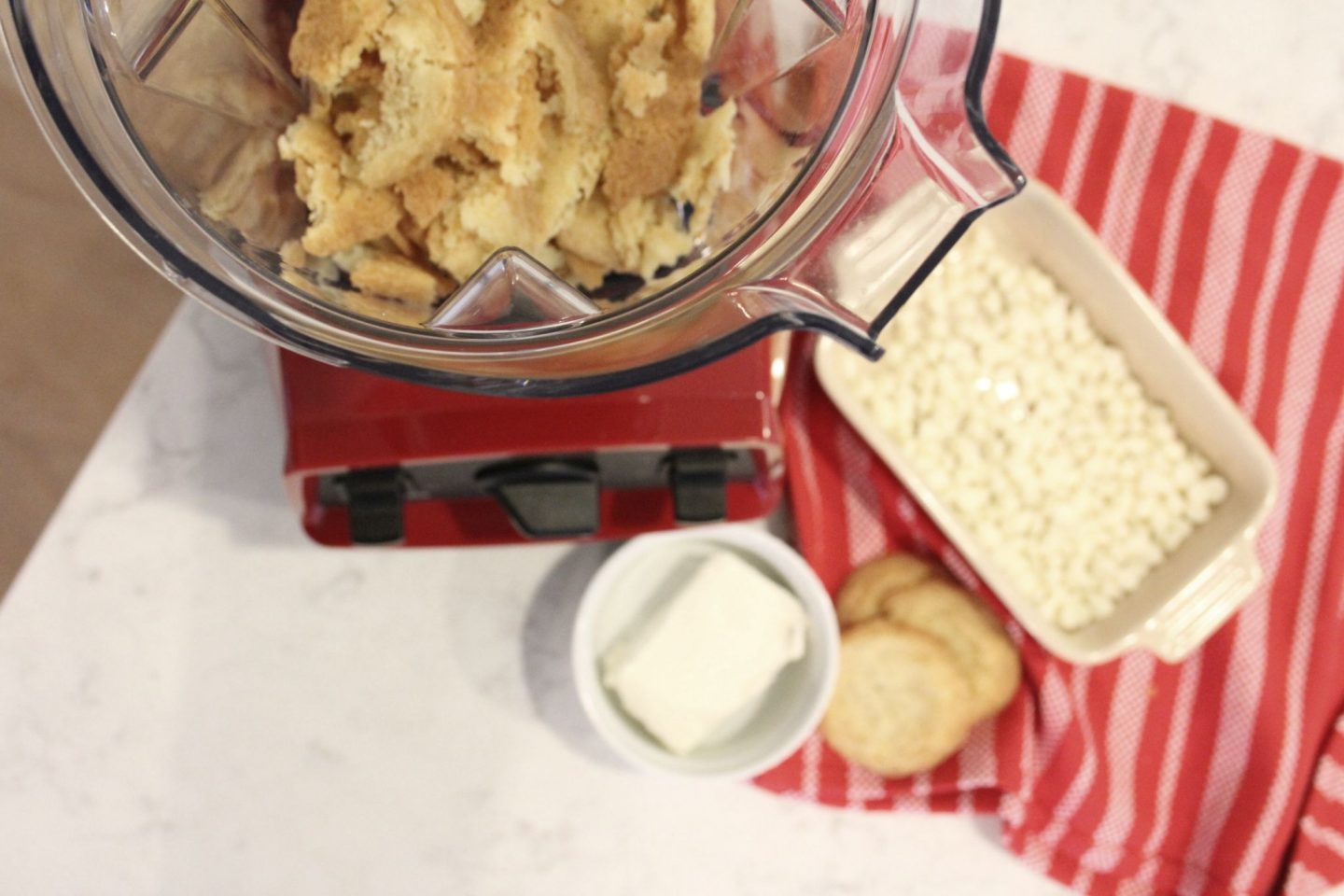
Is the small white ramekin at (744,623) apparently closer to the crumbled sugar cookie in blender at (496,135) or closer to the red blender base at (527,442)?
the red blender base at (527,442)

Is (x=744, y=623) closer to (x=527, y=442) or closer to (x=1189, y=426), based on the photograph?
(x=527, y=442)

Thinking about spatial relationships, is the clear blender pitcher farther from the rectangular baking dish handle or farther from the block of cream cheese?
the rectangular baking dish handle

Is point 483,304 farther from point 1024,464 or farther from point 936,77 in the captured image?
point 1024,464

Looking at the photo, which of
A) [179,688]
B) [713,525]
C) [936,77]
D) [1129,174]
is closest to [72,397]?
[179,688]

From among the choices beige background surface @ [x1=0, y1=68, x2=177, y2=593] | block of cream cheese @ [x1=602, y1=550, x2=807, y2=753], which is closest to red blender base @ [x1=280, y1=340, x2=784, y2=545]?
block of cream cheese @ [x1=602, y1=550, x2=807, y2=753]

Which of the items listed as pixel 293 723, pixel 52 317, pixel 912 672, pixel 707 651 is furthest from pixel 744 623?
pixel 52 317

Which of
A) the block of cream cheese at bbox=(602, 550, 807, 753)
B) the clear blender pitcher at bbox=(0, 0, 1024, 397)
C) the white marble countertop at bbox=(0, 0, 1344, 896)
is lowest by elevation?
the white marble countertop at bbox=(0, 0, 1344, 896)
